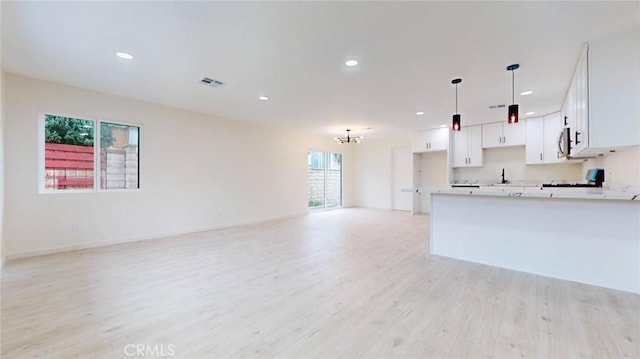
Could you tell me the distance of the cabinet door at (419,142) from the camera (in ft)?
25.9

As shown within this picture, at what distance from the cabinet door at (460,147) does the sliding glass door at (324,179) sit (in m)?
3.78

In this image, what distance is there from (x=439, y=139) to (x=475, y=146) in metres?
0.90

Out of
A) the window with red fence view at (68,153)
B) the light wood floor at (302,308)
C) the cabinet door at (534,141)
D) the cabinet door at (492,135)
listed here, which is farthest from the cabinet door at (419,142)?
the window with red fence view at (68,153)

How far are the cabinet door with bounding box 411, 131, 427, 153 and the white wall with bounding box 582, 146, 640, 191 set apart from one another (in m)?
3.87

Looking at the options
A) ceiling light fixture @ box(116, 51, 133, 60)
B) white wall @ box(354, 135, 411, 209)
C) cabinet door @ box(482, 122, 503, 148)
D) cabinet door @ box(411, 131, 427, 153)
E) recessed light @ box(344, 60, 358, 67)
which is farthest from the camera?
white wall @ box(354, 135, 411, 209)

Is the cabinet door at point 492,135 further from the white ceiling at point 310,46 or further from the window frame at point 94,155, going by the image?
the window frame at point 94,155

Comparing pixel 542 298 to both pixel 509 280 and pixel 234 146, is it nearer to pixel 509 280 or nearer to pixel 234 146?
pixel 509 280

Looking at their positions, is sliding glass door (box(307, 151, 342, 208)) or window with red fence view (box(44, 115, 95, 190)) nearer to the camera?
window with red fence view (box(44, 115, 95, 190))

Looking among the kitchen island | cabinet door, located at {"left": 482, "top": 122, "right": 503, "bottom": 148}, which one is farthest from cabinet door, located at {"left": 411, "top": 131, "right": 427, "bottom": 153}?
the kitchen island

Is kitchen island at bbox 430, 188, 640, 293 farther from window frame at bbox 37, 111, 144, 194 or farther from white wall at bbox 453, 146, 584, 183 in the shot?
window frame at bbox 37, 111, 144, 194

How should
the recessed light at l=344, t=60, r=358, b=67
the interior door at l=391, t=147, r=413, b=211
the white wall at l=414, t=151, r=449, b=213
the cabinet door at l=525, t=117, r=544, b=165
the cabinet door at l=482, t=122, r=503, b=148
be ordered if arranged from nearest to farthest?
the recessed light at l=344, t=60, r=358, b=67 → the cabinet door at l=525, t=117, r=544, b=165 → the cabinet door at l=482, t=122, r=503, b=148 → the white wall at l=414, t=151, r=449, b=213 → the interior door at l=391, t=147, r=413, b=211

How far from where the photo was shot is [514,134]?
256 inches

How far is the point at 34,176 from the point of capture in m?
4.04

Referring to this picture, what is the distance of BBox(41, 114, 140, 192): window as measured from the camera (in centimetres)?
425
